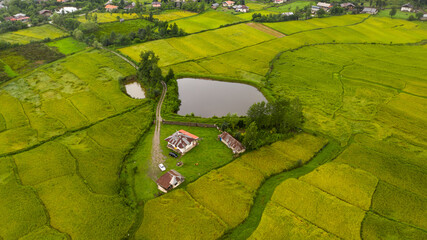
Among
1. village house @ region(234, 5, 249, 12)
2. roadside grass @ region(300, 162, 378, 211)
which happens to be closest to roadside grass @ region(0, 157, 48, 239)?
roadside grass @ region(300, 162, 378, 211)

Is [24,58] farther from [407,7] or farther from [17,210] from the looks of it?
[407,7]

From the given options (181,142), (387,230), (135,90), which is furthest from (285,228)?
(135,90)

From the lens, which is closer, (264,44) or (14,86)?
(14,86)

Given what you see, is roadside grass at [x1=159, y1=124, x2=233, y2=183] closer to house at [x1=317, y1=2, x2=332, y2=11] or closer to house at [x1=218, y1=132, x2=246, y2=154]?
house at [x1=218, y1=132, x2=246, y2=154]

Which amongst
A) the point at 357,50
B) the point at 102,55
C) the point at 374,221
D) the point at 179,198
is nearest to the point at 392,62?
the point at 357,50

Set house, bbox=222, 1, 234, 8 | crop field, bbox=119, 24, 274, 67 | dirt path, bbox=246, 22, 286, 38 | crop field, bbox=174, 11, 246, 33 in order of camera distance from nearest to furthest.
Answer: crop field, bbox=119, 24, 274, 67
dirt path, bbox=246, 22, 286, 38
crop field, bbox=174, 11, 246, 33
house, bbox=222, 1, 234, 8

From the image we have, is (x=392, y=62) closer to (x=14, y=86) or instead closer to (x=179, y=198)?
(x=179, y=198)
